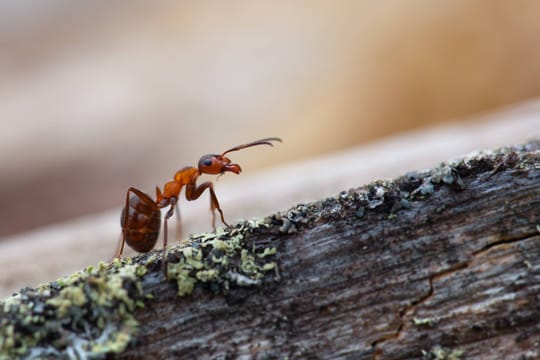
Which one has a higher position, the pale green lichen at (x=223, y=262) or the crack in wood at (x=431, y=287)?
the pale green lichen at (x=223, y=262)

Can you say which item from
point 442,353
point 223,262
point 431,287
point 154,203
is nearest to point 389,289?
point 431,287

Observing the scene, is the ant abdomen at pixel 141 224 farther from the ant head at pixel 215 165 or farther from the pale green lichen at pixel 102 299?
the pale green lichen at pixel 102 299

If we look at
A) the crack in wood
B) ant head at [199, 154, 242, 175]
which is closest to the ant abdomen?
ant head at [199, 154, 242, 175]

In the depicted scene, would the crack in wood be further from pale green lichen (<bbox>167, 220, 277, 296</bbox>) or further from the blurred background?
the blurred background

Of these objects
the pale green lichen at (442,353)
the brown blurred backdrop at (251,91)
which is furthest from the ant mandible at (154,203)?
the brown blurred backdrop at (251,91)

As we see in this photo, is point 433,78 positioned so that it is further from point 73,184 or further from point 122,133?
point 73,184

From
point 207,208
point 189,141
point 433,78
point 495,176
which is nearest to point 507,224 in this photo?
point 495,176
